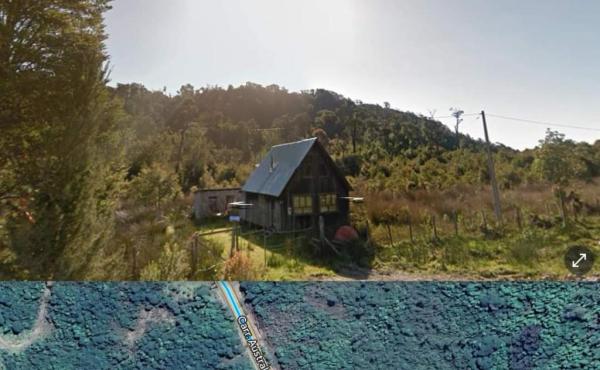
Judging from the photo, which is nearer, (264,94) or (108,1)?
(108,1)

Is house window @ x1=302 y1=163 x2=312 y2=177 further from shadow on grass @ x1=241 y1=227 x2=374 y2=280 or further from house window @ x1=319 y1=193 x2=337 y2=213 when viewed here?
shadow on grass @ x1=241 y1=227 x2=374 y2=280

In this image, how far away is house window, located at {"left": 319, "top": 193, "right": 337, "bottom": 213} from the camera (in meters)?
8.56

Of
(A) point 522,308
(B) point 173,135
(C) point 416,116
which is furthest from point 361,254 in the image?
(B) point 173,135

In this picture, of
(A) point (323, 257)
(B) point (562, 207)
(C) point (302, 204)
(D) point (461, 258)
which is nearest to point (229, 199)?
(C) point (302, 204)

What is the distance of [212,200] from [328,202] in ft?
18.6

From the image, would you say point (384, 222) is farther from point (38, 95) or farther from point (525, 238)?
point (38, 95)

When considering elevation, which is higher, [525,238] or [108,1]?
[108,1]

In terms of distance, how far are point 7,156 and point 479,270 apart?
4748mm

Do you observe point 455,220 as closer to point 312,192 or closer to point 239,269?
point 239,269

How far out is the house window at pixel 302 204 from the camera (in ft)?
27.6

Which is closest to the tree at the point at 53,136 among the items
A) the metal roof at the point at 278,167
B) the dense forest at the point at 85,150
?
the dense forest at the point at 85,150

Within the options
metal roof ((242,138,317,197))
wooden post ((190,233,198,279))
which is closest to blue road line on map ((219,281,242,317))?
wooden post ((190,233,198,279))

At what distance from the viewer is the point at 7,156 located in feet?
8.68

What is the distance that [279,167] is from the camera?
9.42 meters
